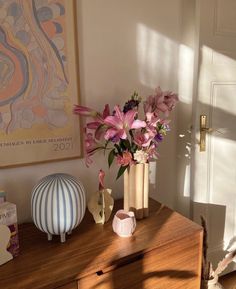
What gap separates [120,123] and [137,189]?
321 millimetres

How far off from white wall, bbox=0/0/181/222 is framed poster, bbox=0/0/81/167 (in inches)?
2.5

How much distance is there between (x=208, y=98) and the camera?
5.45 ft

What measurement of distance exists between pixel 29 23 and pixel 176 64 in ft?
2.73

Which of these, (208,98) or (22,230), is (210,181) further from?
(22,230)

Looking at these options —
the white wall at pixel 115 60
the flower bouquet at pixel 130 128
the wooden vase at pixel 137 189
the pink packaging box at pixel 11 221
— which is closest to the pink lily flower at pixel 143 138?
the flower bouquet at pixel 130 128

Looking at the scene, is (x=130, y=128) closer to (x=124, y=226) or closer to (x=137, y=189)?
(x=137, y=189)

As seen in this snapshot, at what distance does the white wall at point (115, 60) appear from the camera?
1.28m

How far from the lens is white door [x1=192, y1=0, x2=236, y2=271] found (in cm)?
159

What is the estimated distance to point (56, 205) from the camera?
104 centimetres

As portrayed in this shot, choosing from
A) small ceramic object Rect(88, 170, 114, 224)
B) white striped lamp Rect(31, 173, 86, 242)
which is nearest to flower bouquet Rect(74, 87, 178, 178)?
small ceramic object Rect(88, 170, 114, 224)

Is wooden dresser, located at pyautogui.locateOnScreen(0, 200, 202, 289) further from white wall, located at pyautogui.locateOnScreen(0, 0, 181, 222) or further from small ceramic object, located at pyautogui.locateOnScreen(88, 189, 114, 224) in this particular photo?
white wall, located at pyautogui.locateOnScreen(0, 0, 181, 222)

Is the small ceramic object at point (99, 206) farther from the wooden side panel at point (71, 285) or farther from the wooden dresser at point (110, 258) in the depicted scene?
the wooden side panel at point (71, 285)

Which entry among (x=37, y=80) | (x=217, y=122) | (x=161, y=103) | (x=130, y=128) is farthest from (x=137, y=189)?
(x=217, y=122)

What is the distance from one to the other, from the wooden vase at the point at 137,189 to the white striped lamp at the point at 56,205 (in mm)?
255
